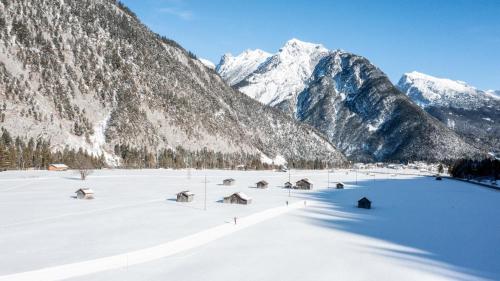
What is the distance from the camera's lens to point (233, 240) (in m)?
45.4

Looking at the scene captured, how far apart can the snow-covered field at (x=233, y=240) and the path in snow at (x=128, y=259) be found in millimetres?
78

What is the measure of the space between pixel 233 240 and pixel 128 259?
42.7ft

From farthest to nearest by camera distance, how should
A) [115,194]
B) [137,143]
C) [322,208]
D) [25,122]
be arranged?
[137,143], [25,122], [115,194], [322,208]

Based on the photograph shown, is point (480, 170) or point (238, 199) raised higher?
point (480, 170)

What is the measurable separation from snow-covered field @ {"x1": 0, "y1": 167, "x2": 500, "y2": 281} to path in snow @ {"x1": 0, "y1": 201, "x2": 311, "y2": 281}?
0.26 ft

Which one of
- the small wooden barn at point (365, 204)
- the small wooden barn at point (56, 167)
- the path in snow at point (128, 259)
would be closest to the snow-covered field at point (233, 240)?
the path in snow at point (128, 259)

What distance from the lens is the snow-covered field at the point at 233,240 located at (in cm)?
3362

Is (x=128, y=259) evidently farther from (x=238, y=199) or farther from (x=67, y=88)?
(x=67, y=88)

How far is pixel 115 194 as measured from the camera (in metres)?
79.6

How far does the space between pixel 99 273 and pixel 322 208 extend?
47184 millimetres

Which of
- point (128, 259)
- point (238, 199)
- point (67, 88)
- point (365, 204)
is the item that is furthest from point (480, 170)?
point (128, 259)

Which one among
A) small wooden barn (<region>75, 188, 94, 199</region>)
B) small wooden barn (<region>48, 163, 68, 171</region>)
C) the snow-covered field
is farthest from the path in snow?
small wooden barn (<region>48, 163, 68, 171</region>)

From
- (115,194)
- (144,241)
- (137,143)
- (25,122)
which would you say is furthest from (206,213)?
(137,143)

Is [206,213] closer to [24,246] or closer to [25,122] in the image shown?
[24,246]
